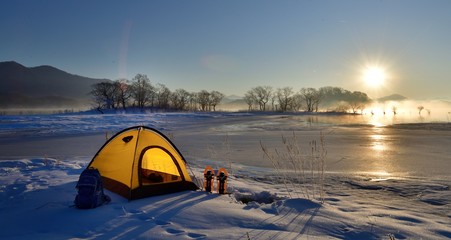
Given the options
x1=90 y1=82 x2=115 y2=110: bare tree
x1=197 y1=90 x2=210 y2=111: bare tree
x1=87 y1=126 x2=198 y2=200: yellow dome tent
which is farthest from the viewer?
x1=197 y1=90 x2=210 y2=111: bare tree

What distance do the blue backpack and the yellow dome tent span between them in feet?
2.35

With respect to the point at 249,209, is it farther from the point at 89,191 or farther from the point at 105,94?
the point at 105,94

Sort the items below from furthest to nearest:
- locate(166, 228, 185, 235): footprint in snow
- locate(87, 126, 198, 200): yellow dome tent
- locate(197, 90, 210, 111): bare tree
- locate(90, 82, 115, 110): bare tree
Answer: locate(197, 90, 210, 111): bare tree < locate(90, 82, 115, 110): bare tree < locate(87, 126, 198, 200): yellow dome tent < locate(166, 228, 185, 235): footprint in snow

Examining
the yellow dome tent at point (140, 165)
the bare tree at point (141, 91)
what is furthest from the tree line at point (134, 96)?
the yellow dome tent at point (140, 165)

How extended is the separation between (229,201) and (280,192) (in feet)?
5.99

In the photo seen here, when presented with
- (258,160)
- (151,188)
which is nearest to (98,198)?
(151,188)

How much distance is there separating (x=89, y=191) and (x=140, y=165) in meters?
1.28

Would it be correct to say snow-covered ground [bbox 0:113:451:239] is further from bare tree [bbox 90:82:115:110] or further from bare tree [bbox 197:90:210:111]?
bare tree [bbox 197:90:210:111]

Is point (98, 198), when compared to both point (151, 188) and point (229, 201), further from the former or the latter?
point (229, 201)

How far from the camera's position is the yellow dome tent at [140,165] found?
648cm

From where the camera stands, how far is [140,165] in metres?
6.61

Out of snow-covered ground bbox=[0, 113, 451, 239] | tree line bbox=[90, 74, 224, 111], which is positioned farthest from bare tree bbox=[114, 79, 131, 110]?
snow-covered ground bbox=[0, 113, 451, 239]

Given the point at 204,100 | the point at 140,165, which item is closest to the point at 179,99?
the point at 204,100

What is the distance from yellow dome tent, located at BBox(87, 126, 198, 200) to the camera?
648 cm
